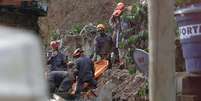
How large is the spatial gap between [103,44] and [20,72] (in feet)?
43.4

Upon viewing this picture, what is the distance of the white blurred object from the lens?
4.22 ft

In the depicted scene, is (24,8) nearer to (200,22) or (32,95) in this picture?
(200,22)

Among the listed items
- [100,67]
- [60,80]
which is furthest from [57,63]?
[100,67]

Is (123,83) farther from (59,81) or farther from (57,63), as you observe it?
(57,63)

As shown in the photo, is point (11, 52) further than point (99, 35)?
No

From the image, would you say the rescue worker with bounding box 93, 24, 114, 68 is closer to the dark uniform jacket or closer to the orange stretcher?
the orange stretcher

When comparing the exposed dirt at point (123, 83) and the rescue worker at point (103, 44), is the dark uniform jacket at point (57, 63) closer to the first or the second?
the exposed dirt at point (123, 83)

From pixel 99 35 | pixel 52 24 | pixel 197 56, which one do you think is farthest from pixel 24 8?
pixel 197 56

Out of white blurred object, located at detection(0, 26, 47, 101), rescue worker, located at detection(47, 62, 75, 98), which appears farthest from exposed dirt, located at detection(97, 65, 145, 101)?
white blurred object, located at detection(0, 26, 47, 101)

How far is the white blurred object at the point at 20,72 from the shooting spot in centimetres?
129

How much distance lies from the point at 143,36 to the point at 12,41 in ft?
35.0

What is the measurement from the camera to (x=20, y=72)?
4.30ft

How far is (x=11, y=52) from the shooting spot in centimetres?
131

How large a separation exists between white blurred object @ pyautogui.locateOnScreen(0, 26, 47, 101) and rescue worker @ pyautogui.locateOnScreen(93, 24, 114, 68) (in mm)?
13079
